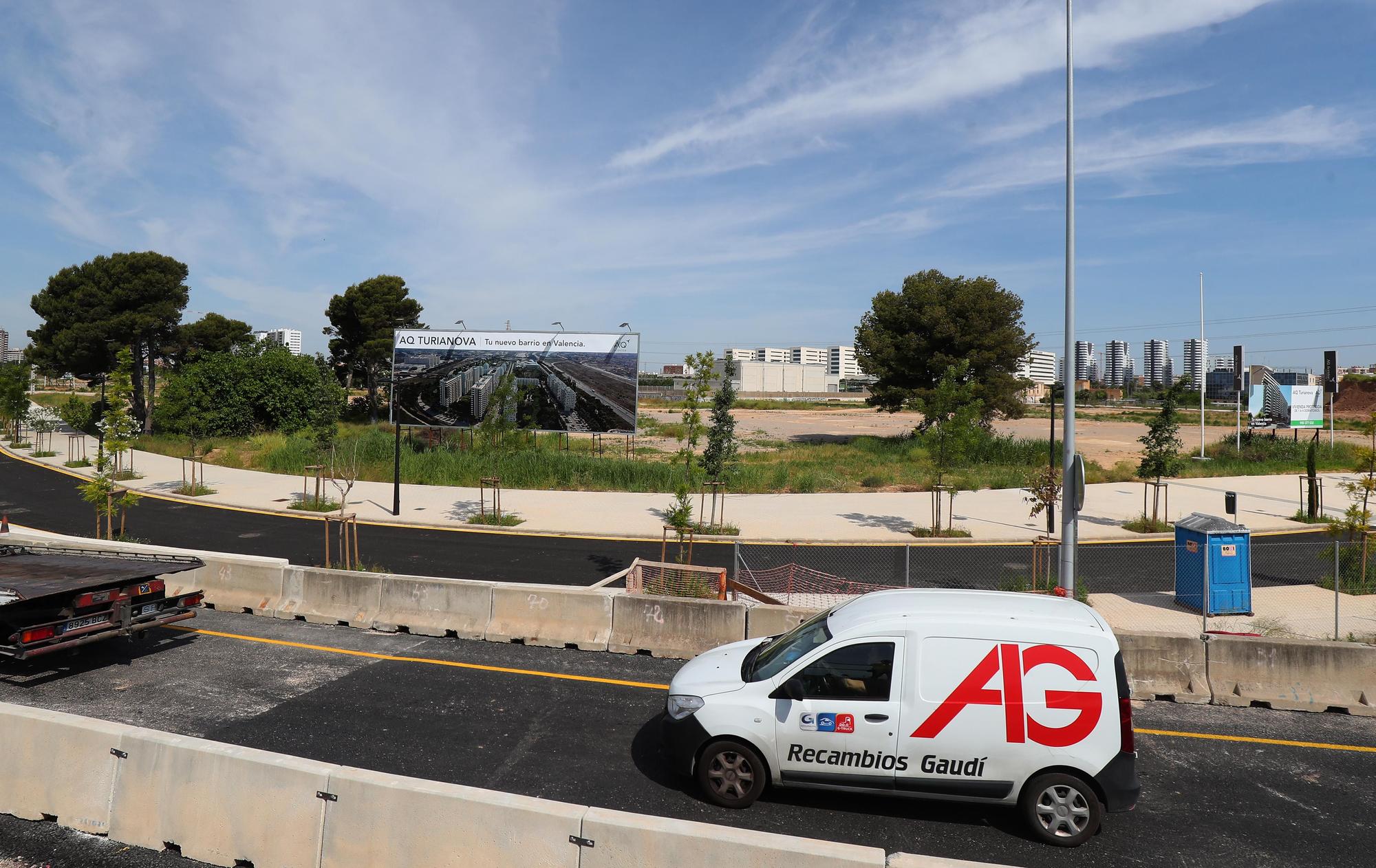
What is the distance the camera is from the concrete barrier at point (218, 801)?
5617 mm

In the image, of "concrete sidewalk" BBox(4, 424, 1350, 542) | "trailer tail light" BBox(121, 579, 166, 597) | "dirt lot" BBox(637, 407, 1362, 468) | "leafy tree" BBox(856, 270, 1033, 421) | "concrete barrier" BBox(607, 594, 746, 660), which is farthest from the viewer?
"dirt lot" BBox(637, 407, 1362, 468)

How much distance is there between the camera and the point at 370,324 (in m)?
56.2

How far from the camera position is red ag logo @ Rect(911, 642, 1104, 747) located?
6234 mm

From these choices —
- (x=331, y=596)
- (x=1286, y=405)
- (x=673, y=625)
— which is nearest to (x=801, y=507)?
(x=673, y=625)

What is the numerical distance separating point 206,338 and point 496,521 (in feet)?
137

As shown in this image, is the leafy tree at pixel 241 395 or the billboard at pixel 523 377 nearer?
the billboard at pixel 523 377

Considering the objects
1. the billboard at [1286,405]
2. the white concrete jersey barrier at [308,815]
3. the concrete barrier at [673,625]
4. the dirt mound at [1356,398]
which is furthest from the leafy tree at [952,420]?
the dirt mound at [1356,398]

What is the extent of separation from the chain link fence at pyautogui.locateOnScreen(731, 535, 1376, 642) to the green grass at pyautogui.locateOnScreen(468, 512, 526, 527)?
694 centimetres

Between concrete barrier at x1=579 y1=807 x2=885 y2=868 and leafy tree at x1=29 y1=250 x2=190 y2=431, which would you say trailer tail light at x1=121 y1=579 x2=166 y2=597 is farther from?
leafy tree at x1=29 y1=250 x2=190 y2=431

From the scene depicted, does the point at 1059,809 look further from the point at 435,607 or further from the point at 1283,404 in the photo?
the point at 1283,404

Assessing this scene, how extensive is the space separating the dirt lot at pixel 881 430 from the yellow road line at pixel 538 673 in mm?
35330

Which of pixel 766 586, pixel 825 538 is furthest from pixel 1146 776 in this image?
pixel 825 538

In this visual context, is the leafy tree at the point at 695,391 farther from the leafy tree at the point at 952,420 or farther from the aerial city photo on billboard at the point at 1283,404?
the aerial city photo on billboard at the point at 1283,404

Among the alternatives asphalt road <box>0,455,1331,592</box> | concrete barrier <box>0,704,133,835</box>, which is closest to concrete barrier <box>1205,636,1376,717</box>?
asphalt road <box>0,455,1331,592</box>
